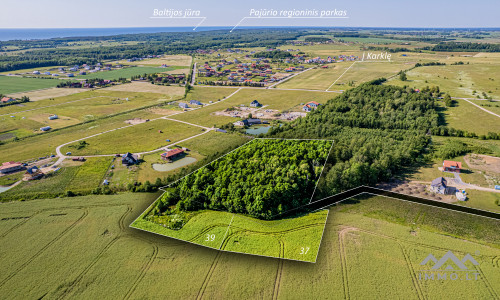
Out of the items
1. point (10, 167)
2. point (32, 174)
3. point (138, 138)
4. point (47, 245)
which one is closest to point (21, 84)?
point (138, 138)

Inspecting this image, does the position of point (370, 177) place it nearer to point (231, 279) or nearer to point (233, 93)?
point (231, 279)

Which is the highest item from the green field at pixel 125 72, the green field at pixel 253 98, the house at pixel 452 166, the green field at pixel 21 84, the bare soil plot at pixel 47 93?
the green field at pixel 125 72

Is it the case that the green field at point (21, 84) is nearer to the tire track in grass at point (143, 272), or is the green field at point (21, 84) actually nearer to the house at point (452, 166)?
the tire track in grass at point (143, 272)

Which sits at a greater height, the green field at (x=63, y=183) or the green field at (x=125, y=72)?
the green field at (x=125, y=72)

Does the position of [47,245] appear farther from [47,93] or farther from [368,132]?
[47,93]

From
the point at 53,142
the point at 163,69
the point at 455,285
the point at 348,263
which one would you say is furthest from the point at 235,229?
the point at 163,69

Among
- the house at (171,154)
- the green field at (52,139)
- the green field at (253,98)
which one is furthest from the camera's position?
the green field at (253,98)

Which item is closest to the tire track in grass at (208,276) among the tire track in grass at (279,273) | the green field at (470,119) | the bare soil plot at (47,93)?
the tire track in grass at (279,273)
